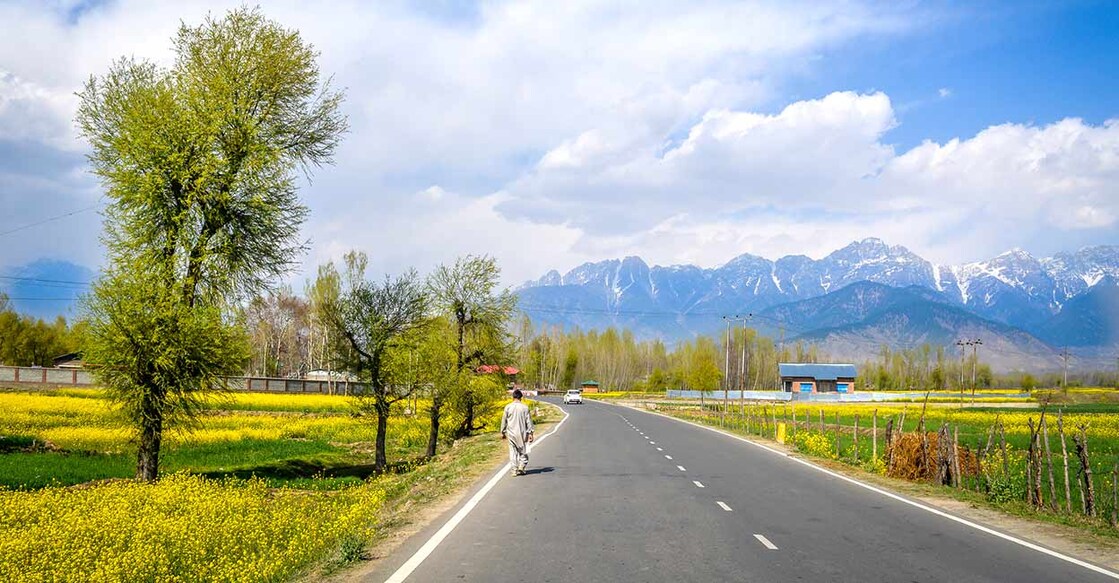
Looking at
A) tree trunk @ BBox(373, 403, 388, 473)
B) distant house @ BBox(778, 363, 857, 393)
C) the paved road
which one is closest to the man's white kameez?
the paved road

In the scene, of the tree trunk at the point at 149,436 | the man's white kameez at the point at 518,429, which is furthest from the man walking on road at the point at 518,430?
the tree trunk at the point at 149,436

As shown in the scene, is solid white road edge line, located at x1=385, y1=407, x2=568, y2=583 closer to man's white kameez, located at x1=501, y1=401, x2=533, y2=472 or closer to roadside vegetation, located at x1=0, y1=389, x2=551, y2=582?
roadside vegetation, located at x1=0, y1=389, x2=551, y2=582

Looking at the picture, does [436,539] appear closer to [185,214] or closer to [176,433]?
[185,214]

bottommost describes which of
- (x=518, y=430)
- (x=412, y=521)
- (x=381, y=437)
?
(x=381, y=437)

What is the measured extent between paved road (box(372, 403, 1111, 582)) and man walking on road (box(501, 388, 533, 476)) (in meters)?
0.57

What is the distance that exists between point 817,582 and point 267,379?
75433 millimetres

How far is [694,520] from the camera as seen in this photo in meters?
13.1

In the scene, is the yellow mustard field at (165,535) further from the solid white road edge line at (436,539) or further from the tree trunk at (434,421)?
the tree trunk at (434,421)

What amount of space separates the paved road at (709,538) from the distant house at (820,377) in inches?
5625

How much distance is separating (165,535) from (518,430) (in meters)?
9.39

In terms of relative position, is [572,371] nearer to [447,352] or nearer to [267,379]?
[267,379]

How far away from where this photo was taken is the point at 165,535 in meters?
11.8

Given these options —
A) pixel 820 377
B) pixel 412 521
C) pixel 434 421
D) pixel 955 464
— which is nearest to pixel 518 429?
pixel 412 521

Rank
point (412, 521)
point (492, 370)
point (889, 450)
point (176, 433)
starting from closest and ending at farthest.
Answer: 1. point (412, 521)
2. point (889, 450)
3. point (176, 433)
4. point (492, 370)
